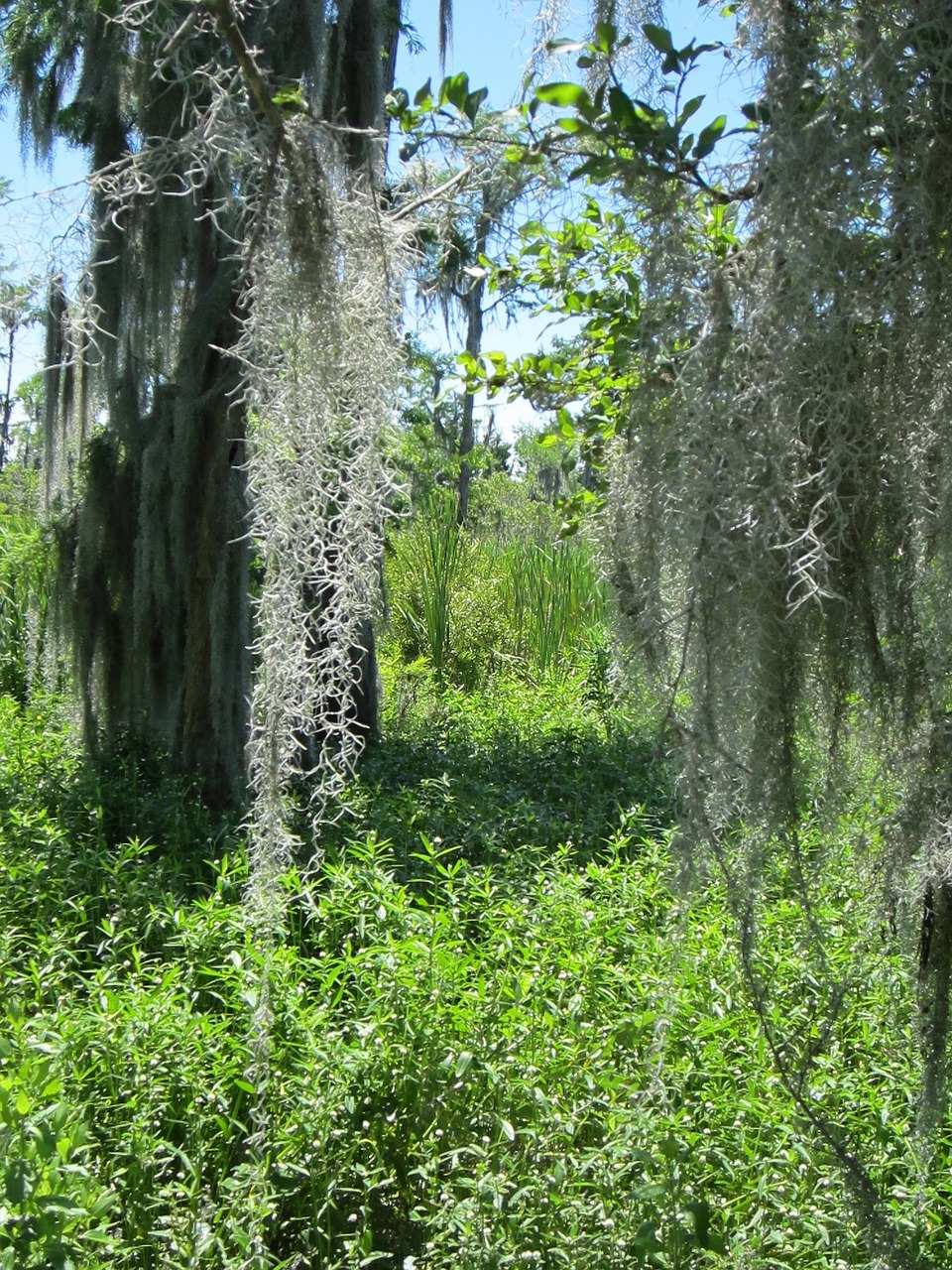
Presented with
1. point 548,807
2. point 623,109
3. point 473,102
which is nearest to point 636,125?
point 623,109

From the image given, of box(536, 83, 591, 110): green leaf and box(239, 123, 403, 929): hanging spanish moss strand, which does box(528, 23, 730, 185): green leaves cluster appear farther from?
box(239, 123, 403, 929): hanging spanish moss strand

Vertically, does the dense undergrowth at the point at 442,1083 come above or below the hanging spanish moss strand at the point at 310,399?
below

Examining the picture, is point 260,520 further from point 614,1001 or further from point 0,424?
point 0,424

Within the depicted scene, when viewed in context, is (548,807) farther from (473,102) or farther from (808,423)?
(808,423)

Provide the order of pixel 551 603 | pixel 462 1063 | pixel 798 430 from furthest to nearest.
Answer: pixel 551 603
pixel 462 1063
pixel 798 430

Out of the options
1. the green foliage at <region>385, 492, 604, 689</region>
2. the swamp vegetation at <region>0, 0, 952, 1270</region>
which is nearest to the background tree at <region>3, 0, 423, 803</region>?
the swamp vegetation at <region>0, 0, 952, 1270</region>

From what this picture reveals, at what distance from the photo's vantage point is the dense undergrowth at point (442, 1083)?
2061mm

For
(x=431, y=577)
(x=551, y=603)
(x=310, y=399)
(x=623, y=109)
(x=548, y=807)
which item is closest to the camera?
(x=623, y=109)

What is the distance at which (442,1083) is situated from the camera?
2439 millimetres

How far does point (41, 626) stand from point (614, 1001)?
5211 millimetres

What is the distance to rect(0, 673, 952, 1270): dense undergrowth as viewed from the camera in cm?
206

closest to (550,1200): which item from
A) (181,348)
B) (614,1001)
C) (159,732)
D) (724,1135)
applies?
(724,1135)

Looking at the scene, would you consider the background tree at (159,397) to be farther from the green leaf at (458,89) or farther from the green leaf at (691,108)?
the green leaf at (691,108)

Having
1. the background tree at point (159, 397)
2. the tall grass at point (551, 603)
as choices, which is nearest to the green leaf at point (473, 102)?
the background tree at point (159, 397)
